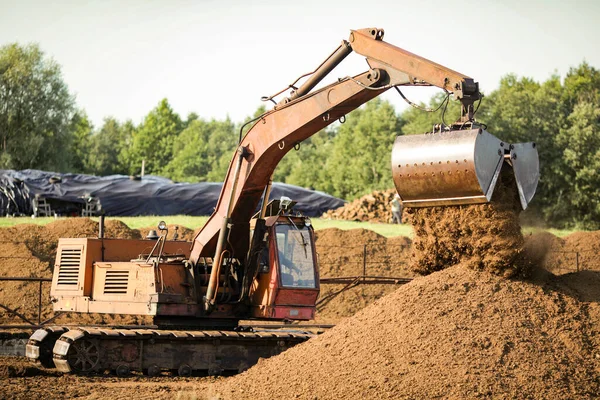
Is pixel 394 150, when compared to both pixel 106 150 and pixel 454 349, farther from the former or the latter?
pixel 106 150

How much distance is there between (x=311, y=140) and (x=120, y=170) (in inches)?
918

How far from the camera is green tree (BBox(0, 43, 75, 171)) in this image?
4888cm

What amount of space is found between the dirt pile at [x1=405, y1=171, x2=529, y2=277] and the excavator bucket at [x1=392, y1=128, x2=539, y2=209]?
0.21 metres

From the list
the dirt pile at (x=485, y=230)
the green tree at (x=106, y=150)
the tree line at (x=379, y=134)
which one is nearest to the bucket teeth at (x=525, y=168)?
the dirt pile at (x=485, y=230)

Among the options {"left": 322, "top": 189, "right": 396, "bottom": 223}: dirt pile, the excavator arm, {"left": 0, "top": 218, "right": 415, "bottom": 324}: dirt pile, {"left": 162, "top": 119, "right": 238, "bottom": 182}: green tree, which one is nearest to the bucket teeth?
the excavator arm

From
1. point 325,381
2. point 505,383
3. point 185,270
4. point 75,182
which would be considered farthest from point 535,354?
point 75,182

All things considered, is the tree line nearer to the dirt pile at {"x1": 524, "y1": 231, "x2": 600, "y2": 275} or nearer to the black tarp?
the dirt pile at {"x1": 524, "y1": 231, "x2": 600, "y2": 275}

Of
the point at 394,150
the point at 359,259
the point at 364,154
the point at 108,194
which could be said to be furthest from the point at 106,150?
the point at 394,150

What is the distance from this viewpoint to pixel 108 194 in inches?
1278

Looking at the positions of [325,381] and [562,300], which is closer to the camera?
[325,381]

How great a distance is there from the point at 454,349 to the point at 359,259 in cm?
1635

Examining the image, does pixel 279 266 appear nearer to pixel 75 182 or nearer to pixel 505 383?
pixel 505 383

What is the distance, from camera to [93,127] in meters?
98.2

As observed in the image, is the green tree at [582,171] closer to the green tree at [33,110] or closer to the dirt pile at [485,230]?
the green tree at [33,110]
